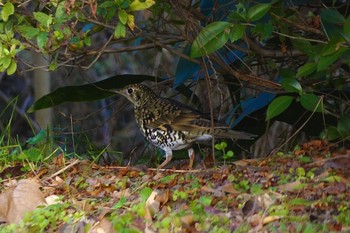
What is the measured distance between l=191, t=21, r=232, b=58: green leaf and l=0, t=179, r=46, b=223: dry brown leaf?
1408 millimetres

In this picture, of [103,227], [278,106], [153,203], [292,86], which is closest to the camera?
[103,227]

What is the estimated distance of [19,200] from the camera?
6.50 meters

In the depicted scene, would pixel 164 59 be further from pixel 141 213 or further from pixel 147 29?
pixel 141 213

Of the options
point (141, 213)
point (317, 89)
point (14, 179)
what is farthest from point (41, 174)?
point (317, 89)

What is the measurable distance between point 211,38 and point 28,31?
1.22 meters

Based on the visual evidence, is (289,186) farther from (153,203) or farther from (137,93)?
(137,93)

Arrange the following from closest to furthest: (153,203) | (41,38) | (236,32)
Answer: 1. (153,203)
2. (236,32)
3. (41,38)

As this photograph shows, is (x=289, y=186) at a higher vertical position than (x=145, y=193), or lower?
lower

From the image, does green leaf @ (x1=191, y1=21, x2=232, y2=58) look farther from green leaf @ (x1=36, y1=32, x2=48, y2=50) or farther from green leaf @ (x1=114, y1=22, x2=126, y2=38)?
green leaf @ (x1=36, y1=32, x2=48, y2=50)

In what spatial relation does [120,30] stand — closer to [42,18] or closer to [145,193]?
[42,18]

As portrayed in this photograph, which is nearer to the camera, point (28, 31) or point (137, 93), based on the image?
point (28, 31)

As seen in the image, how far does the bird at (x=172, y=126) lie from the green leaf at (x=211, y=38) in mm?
1300

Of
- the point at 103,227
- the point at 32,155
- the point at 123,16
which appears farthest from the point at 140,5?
the point at 32,155

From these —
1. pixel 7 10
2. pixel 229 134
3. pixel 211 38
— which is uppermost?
pixel 7 10
